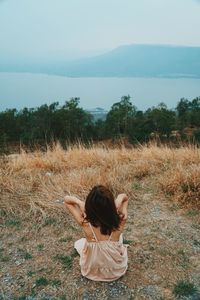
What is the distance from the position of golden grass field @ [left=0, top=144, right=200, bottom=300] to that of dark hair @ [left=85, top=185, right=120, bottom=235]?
1.71ft

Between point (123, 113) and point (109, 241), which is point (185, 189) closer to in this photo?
point (109, 241)

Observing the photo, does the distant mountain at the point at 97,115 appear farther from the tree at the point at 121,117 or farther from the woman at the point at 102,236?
the woman at the point at 102,236

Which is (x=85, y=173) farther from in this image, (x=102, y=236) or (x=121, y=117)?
(x=121, y=117)

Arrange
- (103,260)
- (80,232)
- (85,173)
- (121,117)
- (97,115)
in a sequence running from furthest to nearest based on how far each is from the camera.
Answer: (97,115)
(121,117)
(85,173)
(80,232)
(103,260)

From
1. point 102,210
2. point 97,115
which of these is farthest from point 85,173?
point 97,115

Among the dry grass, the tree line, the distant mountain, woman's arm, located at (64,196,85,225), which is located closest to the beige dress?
woman's arm, located at (64,196,85,225)

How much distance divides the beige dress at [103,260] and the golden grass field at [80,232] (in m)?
0.07

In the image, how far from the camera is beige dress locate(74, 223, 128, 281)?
10.1ft

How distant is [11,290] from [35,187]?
6.97 feet

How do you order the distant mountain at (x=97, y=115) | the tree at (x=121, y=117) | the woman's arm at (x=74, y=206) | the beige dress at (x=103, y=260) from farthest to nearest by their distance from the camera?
the distant mountain at (x=97, y=115) < the tree at (x=121, y=117) < the woman's arm at (x=74, y=206) < the beige dress at (x=103, y=260)

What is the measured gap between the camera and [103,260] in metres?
3.09

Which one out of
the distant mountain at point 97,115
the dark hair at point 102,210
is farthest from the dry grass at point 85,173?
the distant mountain at point 97,115

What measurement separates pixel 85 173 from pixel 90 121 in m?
23.3

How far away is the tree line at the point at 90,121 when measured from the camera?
25.0 m
